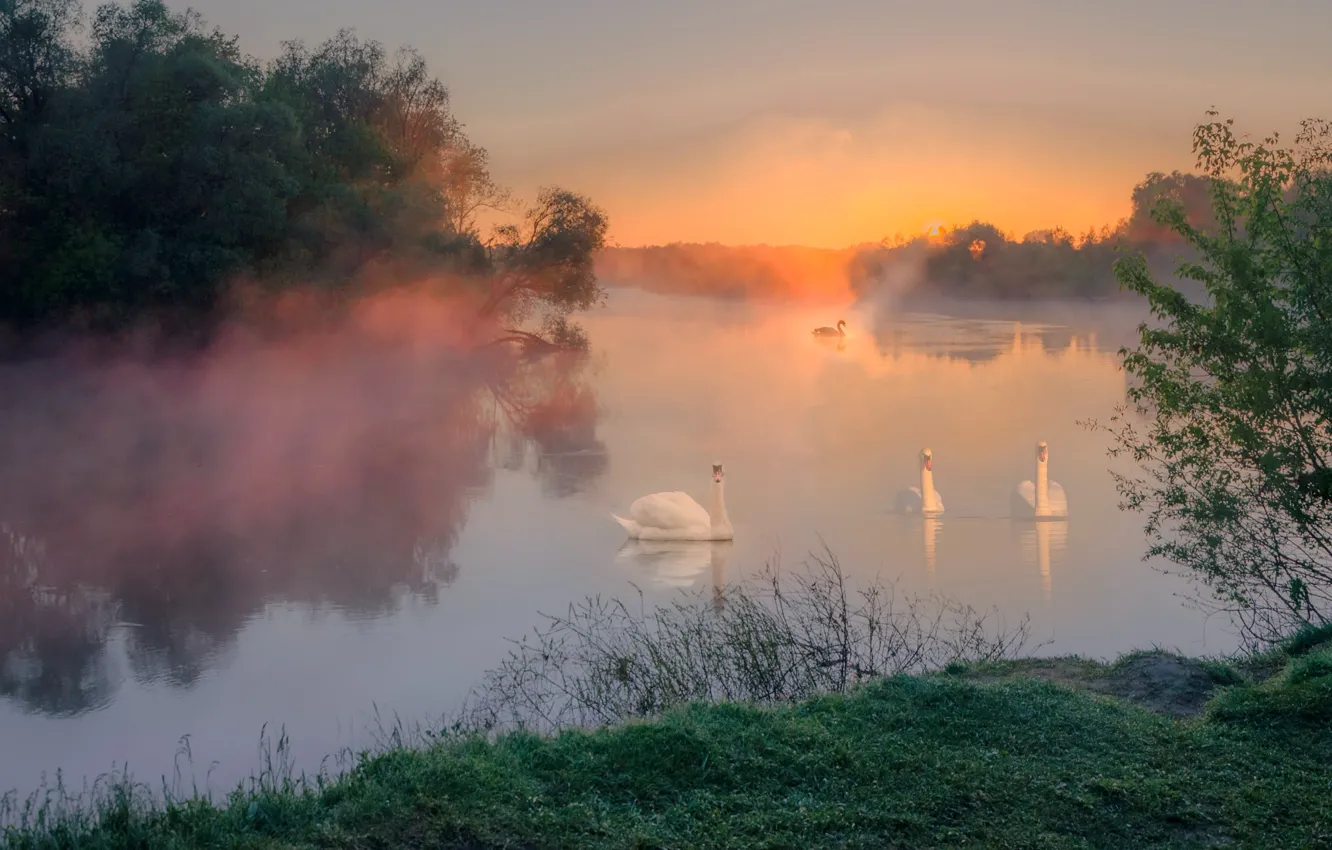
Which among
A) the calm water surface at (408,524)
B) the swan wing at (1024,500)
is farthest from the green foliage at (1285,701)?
the swan wing at (1024,500)

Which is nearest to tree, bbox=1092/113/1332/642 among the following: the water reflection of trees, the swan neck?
the swan neck

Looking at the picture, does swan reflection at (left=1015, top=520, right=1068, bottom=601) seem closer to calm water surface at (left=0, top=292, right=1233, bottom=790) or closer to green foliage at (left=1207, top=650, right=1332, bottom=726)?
calm water surface at (left=0, top=292, right=1233, bottom=790)

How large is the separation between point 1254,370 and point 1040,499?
803 cm

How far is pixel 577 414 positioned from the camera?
98.6ft

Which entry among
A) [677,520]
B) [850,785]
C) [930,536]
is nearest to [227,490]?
[677,520]

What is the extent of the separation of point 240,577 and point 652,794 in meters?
10.7

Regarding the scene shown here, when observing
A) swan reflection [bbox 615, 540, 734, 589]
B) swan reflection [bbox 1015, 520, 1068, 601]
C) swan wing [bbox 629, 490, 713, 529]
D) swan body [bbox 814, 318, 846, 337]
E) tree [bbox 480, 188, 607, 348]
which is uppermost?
tree [bbox 480, 188, 607, 348]

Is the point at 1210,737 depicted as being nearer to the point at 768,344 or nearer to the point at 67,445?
the point at 67,445

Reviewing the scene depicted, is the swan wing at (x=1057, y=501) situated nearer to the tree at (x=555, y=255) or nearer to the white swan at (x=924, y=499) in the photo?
the white swan at (x=924, y=499)

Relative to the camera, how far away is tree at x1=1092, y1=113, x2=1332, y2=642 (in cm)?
856

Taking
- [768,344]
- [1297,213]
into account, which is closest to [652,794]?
[1297,213]

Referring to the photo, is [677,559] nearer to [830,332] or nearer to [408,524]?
[408,524]

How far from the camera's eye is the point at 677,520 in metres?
15.3

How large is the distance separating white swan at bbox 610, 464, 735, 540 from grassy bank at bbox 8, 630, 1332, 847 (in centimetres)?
915
